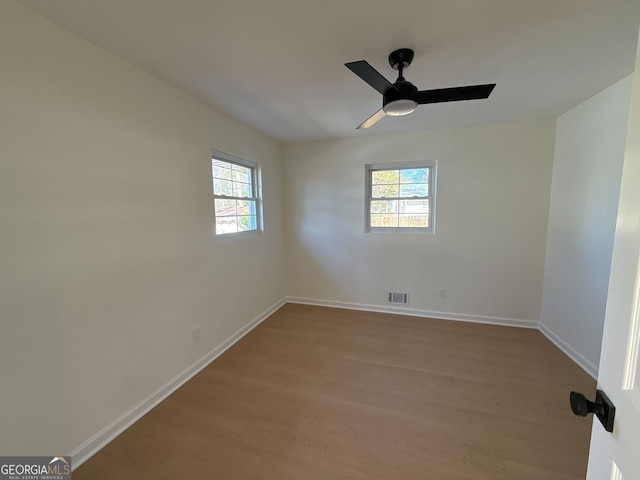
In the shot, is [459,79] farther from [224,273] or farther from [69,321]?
[69,321]

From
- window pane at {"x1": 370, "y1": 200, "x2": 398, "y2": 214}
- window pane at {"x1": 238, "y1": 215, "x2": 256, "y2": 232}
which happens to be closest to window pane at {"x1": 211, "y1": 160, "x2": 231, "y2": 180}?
window pane at {"x1": 238, "y1": 215, "x2": 256, "y2": 232}

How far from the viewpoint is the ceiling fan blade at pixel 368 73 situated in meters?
1.33

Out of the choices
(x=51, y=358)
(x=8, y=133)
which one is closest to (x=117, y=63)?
(x=8, y=133)

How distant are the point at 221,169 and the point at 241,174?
39 centimetres

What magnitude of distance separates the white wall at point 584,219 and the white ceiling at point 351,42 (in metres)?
0.26

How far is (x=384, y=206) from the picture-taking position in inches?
142

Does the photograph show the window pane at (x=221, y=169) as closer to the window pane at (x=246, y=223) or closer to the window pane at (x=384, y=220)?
the window pane at (x=246, y=223)

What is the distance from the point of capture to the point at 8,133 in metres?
1.21

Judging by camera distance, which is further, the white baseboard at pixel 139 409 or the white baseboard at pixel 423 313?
the white baseboard at pixel 423 313

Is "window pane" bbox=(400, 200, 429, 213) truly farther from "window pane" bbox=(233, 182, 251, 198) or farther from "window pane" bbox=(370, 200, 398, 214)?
"window pane" bbox=(233, 182, 251, 198)

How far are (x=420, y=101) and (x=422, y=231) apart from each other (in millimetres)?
2024

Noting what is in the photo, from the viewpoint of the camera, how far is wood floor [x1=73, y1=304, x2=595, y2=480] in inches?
57.1

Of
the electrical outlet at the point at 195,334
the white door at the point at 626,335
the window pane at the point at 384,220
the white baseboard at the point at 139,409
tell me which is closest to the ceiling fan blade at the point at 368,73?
the white door at the point at 626,335

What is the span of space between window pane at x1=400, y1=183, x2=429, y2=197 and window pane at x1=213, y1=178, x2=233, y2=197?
A: 2197 mm
